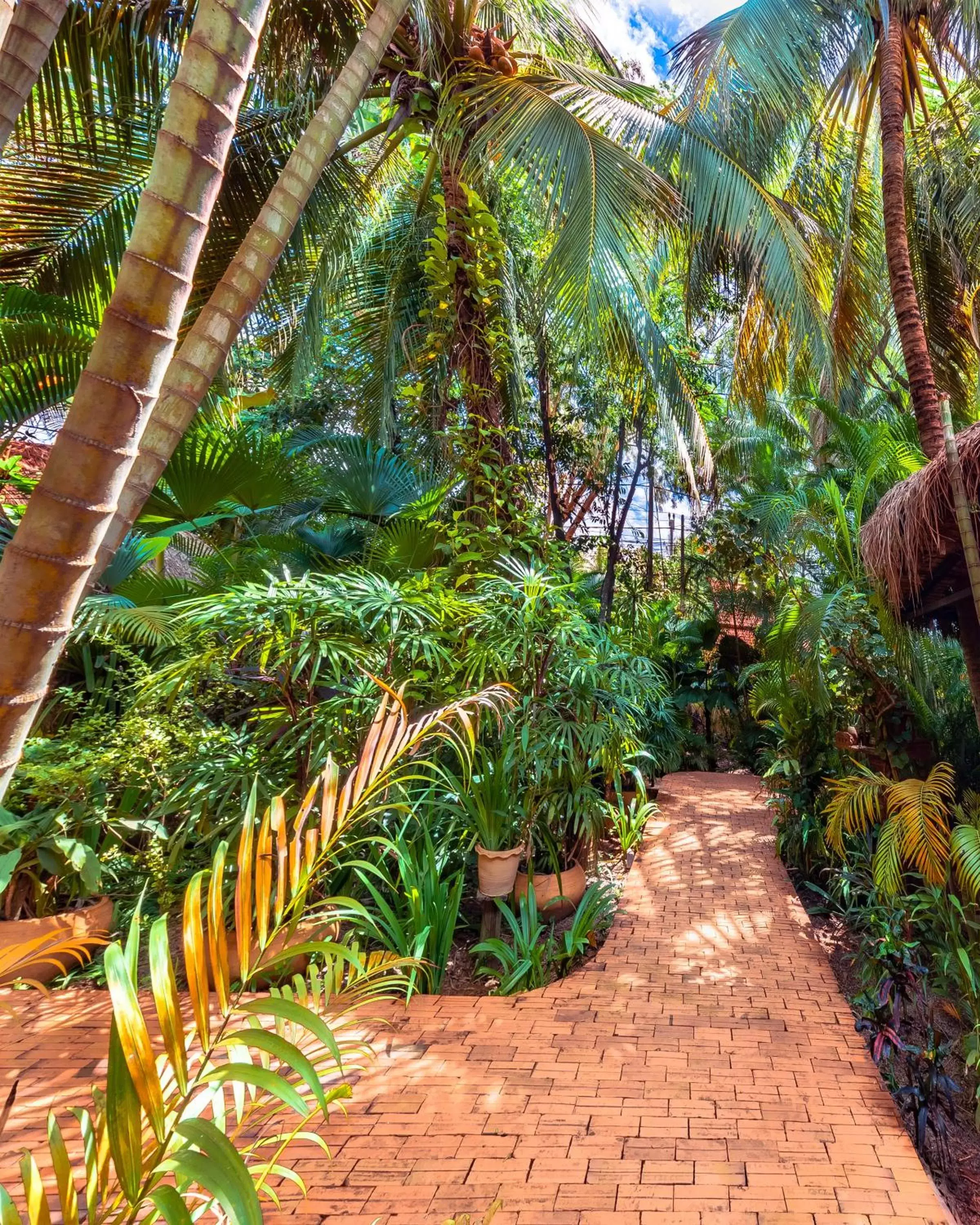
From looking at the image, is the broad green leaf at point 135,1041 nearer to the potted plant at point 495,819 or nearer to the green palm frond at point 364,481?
the potted plant at point 495,819

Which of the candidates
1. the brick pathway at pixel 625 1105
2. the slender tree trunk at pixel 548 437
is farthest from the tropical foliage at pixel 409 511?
the slender tree trunk at pixel 548 437

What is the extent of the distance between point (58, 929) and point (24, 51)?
2.85m

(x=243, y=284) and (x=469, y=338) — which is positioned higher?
(x=469, y=338)

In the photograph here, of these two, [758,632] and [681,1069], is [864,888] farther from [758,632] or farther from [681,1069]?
[758,632]

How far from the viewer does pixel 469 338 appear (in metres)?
A: 4.37

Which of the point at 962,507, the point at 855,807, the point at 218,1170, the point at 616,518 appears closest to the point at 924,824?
the point at 855,807

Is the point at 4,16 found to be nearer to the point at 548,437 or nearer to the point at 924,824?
the point at 924,824

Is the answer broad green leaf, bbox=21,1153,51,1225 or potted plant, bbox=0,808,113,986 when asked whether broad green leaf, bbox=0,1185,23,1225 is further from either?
potted plant, bbox=0,808,113,986

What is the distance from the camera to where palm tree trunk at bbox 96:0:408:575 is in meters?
1.39

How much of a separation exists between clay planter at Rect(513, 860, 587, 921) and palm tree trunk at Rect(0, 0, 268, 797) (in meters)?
2.82

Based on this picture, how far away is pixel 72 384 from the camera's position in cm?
345

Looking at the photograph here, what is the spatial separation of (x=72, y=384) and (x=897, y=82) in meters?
5.17

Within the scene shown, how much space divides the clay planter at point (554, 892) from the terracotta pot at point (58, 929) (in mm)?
1913

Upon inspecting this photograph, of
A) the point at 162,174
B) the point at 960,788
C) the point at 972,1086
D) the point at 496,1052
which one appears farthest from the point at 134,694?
the point at 960,788
